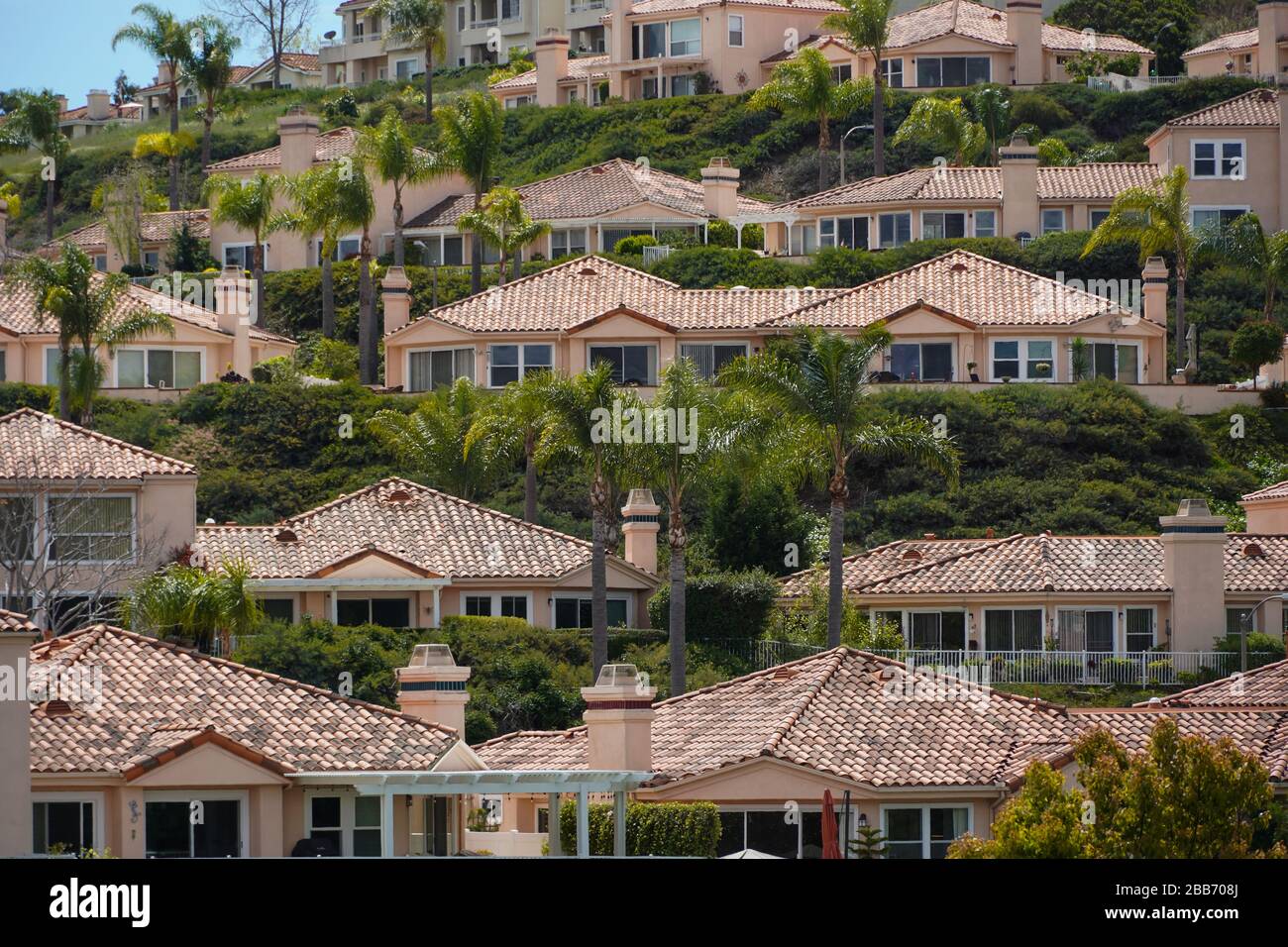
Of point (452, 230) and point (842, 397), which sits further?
point (452, 230)

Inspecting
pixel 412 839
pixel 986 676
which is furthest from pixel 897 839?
pixel 986 676

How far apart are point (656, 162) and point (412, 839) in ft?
242

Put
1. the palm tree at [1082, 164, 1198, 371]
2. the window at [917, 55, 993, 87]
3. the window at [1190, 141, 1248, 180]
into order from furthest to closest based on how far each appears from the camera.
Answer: the window at [917, 55, 993, 87] → the window at [1190, 141, 1248, 180] → the palm tree at [1082, 164, 1198, 371]

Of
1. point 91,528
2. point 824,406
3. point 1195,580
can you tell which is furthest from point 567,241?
point 1195,580

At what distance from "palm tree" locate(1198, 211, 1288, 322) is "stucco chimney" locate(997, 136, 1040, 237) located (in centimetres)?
849

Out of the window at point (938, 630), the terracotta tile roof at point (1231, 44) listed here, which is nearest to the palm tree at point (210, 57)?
the terracotta tile roof at point (1231, 44)

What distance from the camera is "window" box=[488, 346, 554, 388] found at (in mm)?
72062

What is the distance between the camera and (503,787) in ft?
93.2

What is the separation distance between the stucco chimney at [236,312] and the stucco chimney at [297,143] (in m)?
14.4

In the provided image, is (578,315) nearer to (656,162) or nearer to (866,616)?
(866,616)

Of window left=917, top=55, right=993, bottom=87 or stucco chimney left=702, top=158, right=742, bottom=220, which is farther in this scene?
window left=917, top=55, right=993, bottom=87

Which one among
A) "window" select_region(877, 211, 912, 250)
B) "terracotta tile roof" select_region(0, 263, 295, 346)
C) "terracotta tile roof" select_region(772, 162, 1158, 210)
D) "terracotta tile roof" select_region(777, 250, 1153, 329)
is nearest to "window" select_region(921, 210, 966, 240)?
"window" select_region(877, 211, 912, 250)

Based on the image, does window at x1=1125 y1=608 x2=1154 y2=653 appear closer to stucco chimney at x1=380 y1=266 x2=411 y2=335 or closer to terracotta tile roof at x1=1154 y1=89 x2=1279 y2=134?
stucco chimney at x1=380 y1=266 x2=411 y2=335

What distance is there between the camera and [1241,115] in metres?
88.7
